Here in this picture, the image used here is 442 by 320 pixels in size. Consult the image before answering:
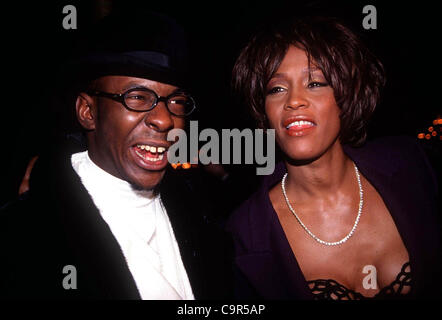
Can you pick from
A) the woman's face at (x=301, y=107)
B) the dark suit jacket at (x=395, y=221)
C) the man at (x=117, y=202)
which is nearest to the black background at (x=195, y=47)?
the man at (x=117, y=202)

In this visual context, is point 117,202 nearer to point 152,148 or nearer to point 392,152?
point 152,148

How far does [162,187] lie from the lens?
7.25 feet

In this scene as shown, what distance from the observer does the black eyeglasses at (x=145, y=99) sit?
1.71 m

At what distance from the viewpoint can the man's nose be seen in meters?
1.74

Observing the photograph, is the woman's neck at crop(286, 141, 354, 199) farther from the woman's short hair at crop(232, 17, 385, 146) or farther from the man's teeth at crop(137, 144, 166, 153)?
the man's teeth at crop(137, 144, 166, 153)

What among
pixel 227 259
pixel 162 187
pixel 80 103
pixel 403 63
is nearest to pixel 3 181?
pixel 80 103

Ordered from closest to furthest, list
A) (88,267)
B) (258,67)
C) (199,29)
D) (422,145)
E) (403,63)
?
(88,267) < (258,67) < (422,145) < (199,29) < (403,63)

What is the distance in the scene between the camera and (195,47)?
505 centimetres

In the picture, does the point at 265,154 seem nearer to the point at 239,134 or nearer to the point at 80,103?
the point at 239,134

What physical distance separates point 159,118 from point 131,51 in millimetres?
451

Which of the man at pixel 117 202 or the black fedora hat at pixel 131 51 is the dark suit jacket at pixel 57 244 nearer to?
the man at pixel 117 202

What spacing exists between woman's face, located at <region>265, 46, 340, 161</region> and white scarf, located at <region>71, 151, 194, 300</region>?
3.90ft


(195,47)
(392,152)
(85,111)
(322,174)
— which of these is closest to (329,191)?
(322,174)

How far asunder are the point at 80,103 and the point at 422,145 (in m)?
2.97
